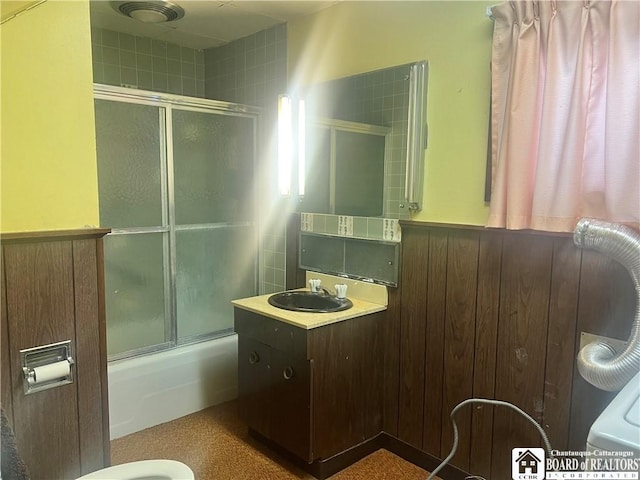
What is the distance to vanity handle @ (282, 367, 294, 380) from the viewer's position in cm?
215

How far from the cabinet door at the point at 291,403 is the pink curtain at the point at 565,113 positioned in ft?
3.52

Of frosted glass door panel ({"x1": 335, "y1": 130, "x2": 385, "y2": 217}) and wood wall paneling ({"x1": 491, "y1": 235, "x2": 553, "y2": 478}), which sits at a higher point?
frosted glass door panel ({"x1": 335, "y1": 130, "x2": 385, "y2": 217})

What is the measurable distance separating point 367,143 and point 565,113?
103cm

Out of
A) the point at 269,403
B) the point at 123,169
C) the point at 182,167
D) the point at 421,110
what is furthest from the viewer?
the point at 182,167

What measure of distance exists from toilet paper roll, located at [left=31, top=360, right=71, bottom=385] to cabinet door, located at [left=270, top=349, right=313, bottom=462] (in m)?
0.93

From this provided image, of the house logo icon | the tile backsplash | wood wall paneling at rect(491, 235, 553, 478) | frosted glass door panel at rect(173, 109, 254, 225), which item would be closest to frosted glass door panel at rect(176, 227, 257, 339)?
frosted glass door panel at rect(173, 109, 254, 225)

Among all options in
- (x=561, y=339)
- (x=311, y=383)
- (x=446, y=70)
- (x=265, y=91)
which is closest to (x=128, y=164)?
(x=265, y=91)

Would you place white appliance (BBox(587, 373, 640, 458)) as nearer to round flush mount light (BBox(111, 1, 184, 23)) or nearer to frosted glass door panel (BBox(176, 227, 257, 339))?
frosted glass door panel (BBox(176, 227, 257, 339))

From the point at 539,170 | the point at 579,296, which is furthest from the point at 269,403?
the point at 539,170

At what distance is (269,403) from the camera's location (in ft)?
7.49

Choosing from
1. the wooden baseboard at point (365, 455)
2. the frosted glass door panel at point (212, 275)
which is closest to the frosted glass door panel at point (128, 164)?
the frosted glass door panel at point (212, 275)

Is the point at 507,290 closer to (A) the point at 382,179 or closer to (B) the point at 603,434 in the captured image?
(A) the point at 382,179

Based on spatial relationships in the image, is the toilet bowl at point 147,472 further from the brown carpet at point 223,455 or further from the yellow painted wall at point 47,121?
the yellow painted wall at point 47,121

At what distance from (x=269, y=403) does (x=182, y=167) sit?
1470 mm
